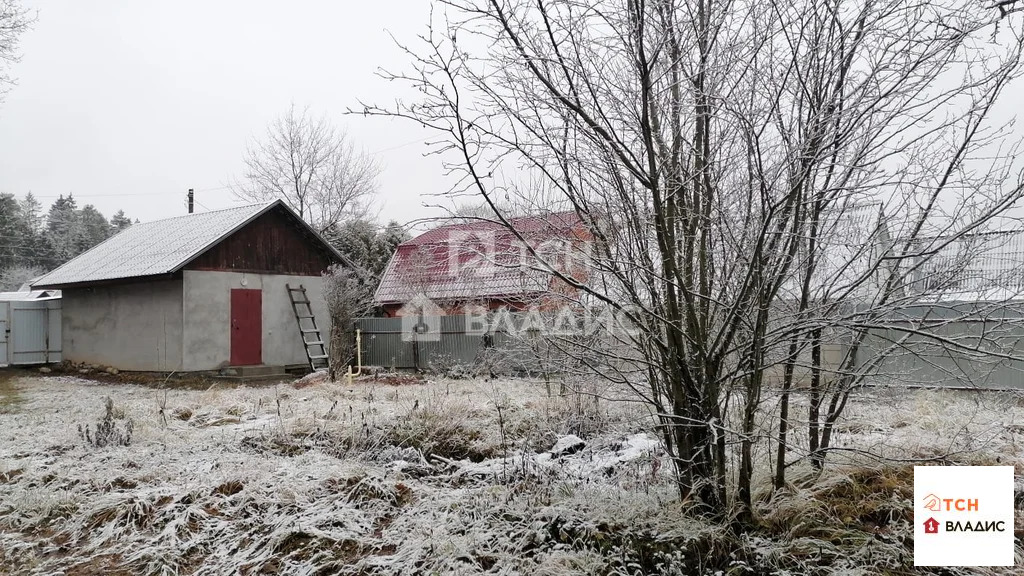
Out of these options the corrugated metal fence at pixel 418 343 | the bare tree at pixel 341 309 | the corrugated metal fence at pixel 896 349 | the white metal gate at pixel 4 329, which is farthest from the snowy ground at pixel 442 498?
the white metal gate at pixel 4 329

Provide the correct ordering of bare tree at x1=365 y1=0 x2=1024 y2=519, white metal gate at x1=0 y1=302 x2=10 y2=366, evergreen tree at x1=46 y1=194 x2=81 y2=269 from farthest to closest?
evergreen tree at x1=46 y1=194 x2=81 y2=269 → white metal gate at x1=0 y1=302 x2=10 y2=366 → bare tree at x1=365 y1=0 x2=1024 y2=519

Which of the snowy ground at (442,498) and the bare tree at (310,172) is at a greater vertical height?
the bare tree at (310,172)

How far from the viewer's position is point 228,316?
13.6 m

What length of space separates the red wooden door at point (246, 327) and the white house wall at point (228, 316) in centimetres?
11

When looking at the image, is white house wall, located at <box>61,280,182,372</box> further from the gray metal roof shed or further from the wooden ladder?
the wooden ladder

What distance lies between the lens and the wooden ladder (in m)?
14.9

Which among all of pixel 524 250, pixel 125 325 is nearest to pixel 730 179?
pixel 524 250

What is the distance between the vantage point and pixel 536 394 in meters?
6.57

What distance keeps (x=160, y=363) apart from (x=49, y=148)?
17.4 meters

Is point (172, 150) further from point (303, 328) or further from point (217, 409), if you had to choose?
point (217, 409)

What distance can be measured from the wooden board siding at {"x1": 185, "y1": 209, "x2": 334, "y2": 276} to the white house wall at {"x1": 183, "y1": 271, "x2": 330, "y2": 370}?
20 centimetres

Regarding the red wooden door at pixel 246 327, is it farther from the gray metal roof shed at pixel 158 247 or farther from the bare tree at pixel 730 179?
the bare tree at pixel 730 179

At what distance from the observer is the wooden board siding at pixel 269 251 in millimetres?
13609

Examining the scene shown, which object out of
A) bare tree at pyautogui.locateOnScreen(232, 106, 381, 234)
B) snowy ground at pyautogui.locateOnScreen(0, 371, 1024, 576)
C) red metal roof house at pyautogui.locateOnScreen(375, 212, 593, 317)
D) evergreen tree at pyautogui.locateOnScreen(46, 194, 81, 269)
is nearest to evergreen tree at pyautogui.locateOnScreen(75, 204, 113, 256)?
evergreen tree at pyautogui.locateOnScreen(46, 194, 81, 269)
